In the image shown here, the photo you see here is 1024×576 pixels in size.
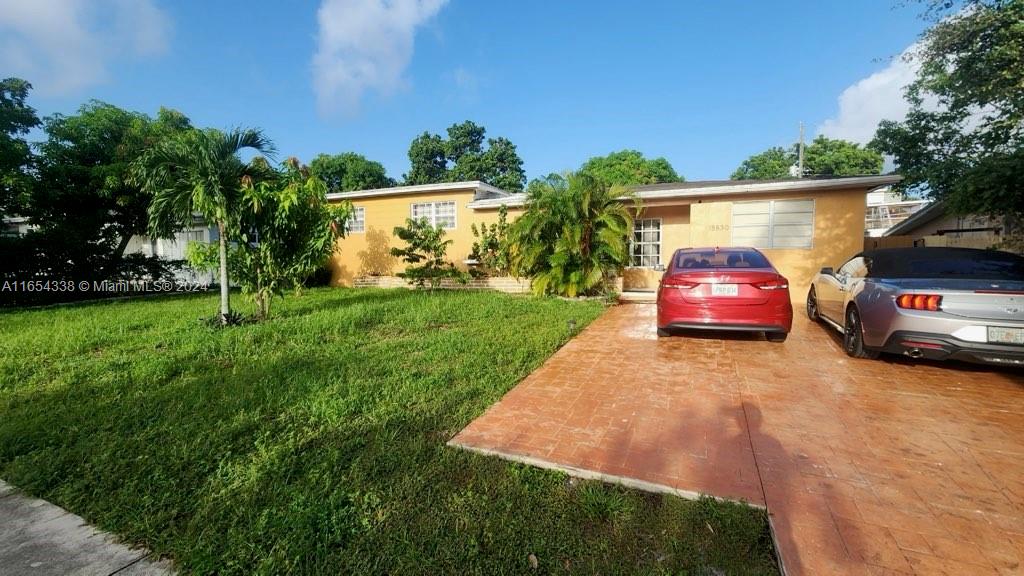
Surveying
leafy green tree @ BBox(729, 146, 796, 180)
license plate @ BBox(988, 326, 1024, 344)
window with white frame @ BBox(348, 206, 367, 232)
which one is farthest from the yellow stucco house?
leafy green tree @ BBox(729, 146, 796, 180)

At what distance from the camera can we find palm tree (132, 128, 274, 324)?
20.9ft

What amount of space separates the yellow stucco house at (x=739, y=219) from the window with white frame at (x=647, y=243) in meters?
0.03

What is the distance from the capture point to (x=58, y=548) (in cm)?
204

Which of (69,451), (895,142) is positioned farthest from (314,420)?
(895,142)

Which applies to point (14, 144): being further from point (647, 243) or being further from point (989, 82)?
point (989, 82)

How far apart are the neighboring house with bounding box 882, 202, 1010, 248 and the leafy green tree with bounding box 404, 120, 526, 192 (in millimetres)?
25963

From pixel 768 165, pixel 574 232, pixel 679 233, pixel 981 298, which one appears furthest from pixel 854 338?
pixel 768 165

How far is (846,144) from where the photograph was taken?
106 feet

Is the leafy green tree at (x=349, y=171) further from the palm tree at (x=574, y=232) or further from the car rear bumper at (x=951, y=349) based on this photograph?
the car rear bumper at (x=951, y=349)

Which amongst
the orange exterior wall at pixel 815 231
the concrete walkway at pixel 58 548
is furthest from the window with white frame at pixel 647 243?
the concrete walkway at pixel 58 548

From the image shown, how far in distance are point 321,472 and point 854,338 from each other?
19.0ft

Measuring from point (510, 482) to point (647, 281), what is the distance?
32.3ft

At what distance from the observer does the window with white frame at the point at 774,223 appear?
32.0 feet

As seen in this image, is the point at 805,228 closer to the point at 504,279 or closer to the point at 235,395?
the point at 504,279
